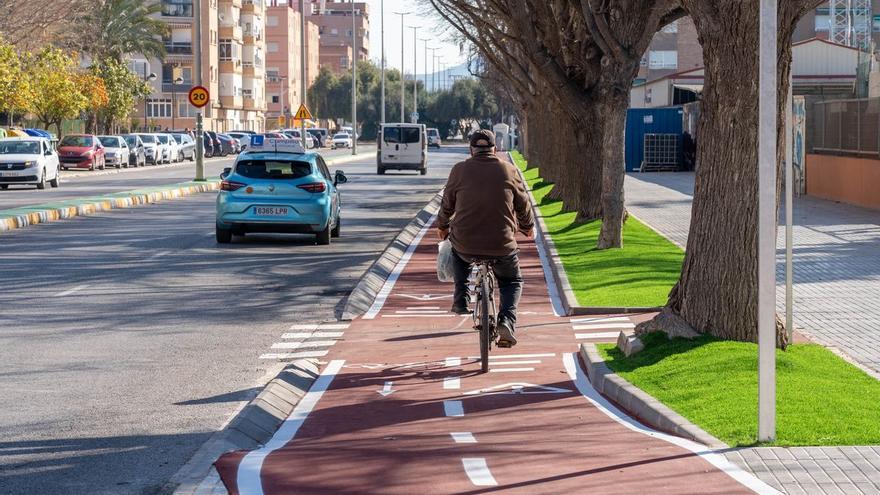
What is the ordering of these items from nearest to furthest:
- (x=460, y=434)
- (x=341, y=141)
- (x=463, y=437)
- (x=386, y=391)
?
(x=463, y=437) < (x=460, y=434) < (x=386, y=391) < (x=341, y=141)

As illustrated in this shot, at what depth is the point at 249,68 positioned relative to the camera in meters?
127

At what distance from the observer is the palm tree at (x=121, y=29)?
8025cm

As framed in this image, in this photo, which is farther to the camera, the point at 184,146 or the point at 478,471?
the point at 184,146

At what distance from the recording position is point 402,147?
5725 cm

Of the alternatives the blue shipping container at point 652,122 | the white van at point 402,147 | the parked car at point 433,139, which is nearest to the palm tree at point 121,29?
the white van at point 402,147

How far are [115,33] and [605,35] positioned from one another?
2580 inches

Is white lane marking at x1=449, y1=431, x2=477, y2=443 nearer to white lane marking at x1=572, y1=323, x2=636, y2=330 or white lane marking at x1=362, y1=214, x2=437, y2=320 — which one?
white lane marking at x1=572, y1=323, x2=636, y2=330

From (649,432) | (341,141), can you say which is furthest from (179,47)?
(649,432)

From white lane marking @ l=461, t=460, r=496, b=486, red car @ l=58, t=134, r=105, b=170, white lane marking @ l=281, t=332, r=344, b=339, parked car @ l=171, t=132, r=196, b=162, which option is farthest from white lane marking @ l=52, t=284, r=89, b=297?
parked car @ l=171, t=132, r=196, b=162

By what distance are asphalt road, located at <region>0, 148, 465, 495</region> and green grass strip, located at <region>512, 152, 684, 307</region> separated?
2.93m

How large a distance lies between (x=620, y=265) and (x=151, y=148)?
54.5m

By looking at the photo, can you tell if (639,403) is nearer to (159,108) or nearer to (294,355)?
(294,355)

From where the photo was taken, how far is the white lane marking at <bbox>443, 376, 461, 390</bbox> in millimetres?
10742

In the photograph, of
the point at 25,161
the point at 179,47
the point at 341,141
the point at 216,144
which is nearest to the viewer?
the point at 25,161
